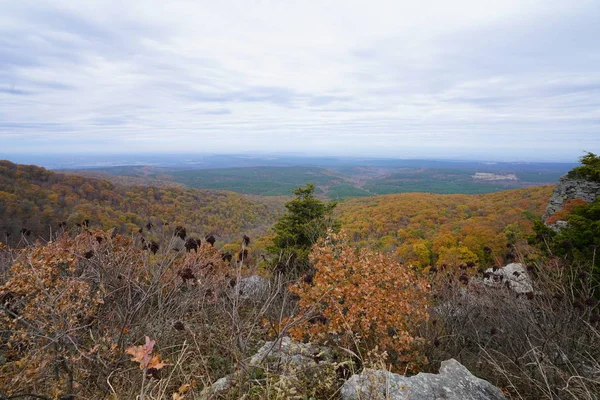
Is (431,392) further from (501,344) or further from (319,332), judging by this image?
(501,344)

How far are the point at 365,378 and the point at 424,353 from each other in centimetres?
228

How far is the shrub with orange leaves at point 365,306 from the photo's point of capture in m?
4.42

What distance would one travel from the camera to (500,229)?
74.5 ft

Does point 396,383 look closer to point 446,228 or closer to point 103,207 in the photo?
point 446,228

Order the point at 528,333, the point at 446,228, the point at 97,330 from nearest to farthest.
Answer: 1. the point at 97,330
2. the point at 528,333
3. the point at 446,228

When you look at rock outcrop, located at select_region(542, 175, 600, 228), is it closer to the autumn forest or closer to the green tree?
the autumn forest

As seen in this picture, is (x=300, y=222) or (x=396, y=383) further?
(x=300, y=222)

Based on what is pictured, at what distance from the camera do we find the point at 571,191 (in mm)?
13508

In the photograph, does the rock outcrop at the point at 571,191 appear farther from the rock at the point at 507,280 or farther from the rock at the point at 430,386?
the rock at the point at 430,386

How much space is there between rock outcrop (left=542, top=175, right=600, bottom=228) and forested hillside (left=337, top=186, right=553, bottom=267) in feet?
7.44

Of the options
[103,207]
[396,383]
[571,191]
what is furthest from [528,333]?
[103,207]

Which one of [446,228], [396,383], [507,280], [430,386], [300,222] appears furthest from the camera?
[446,228]

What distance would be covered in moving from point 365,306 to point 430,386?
145 centimetres

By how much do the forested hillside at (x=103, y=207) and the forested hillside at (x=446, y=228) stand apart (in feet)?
48.3
